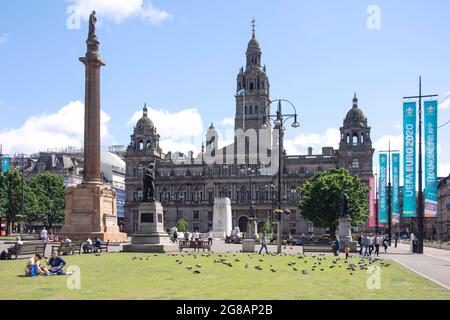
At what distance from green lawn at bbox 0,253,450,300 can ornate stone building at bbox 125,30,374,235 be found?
102 meters

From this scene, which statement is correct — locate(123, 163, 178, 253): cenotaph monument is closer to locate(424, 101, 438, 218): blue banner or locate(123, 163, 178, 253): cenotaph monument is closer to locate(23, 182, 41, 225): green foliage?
locate(424, 101, 438, 218): blue banner

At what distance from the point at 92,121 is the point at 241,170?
290ft

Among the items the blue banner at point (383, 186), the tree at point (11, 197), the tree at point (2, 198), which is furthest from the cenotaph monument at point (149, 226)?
the tree at point (11, 197)

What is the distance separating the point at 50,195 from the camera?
98.5 meters

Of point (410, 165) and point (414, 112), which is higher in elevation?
point (414, 112)

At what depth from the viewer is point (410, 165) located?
49.7 metres

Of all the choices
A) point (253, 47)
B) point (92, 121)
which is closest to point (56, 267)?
point (92, 121)

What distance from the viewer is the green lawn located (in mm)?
16547

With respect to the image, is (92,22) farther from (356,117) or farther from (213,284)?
(356,117)
